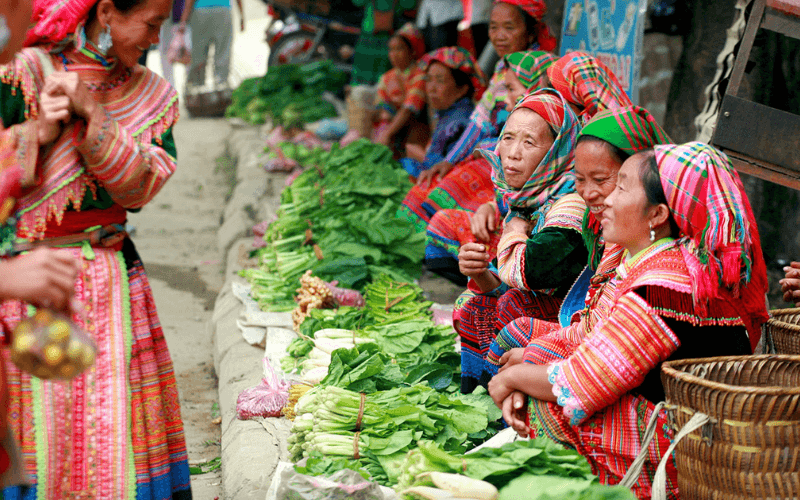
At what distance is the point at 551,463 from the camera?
216cm

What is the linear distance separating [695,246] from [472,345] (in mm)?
1384

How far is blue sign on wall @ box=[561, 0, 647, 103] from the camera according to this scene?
407 centimetres

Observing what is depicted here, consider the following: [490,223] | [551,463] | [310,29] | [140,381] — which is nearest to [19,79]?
[140,381]

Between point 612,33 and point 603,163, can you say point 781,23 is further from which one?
point 603,163

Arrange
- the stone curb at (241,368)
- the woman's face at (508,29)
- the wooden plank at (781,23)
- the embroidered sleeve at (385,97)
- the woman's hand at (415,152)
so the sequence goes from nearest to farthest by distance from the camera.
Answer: the stone curb at (241,368)
the wooden plank at (781,23)
the woman's face at (508,29)
the woman's hand at (415,152)
the embroidered sleeve at (385,97)

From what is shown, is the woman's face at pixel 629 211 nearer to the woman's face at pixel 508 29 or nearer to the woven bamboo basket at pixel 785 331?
the woven bamboo basket at pixel 785 331

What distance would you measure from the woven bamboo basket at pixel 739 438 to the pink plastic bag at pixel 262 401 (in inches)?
72.6

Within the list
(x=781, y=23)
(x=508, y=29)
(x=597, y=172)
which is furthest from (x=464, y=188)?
(x=597, y=172)

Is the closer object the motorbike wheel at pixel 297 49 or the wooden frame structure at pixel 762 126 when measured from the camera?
the wooden frame structure at pixel 762 126

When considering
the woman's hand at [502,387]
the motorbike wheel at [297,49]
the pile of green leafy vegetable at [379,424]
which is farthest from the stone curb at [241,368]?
the motorbike wheel at [297,49]

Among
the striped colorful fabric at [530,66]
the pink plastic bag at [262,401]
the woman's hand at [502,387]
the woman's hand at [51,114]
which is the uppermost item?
the striped colorful fabric at [530,66]

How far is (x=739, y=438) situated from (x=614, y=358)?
390 millimetres

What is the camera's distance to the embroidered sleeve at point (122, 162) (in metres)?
2.20

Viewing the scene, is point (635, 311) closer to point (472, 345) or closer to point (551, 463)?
point (551, 463)
